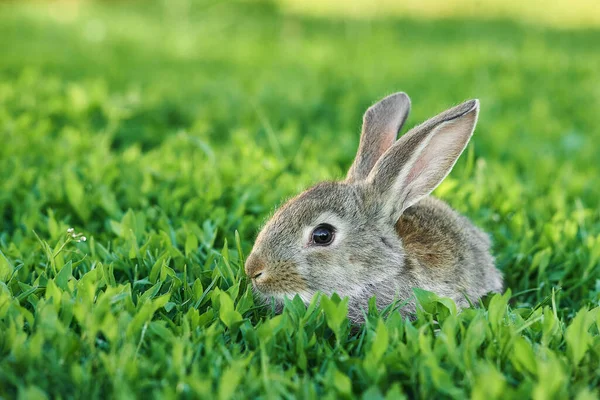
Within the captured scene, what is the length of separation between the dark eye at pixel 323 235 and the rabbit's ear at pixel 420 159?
0.30 meters

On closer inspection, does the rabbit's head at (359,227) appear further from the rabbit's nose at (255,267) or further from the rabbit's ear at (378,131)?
the rabbit's ear at (378,131)

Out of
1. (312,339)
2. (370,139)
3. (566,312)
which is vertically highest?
(370,139)

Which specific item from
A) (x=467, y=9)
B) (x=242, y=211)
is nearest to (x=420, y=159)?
(x=242, y=211)

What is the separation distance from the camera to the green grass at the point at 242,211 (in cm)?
271

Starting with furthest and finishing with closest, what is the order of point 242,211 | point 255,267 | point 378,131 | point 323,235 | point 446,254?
point 242,211 → point 378,131 → point 446,254 → point 323,235 → point 255,267

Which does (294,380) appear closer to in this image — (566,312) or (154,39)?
(566,312)

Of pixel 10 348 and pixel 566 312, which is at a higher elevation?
pixel 10 348

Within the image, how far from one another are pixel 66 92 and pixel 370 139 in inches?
157

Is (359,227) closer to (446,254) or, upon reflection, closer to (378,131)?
(446,254)

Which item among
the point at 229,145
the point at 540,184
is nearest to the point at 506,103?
the point at 540,184

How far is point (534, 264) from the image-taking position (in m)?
4.06

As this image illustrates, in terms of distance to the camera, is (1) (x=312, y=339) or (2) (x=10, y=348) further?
(1) (x=312, y=339)

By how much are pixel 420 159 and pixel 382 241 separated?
1.52ft

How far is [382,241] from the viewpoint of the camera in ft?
11.8
